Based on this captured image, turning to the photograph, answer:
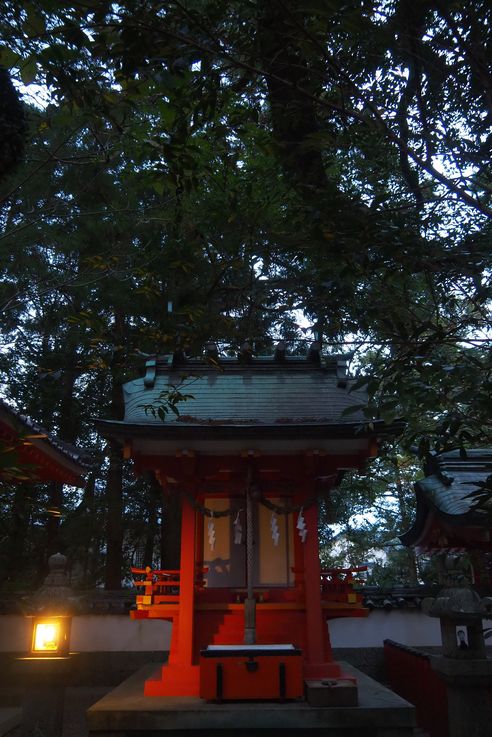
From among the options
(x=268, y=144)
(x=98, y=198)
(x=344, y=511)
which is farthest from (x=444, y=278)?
(x=344, y=511)

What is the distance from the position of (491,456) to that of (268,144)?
8.39 m

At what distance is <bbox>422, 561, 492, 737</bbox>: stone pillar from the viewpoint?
4.45 m

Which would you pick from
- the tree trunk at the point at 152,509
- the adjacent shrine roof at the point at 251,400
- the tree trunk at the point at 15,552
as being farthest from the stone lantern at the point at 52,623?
the tree trunk at the point at 152,509

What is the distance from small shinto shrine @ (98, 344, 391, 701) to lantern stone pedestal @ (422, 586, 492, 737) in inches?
72.2

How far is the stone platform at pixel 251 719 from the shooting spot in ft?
18.7

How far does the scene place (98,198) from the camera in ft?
38.4

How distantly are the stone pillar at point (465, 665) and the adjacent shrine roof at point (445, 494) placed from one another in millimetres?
3649

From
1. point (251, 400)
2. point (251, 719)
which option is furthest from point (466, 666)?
point (251, 400)

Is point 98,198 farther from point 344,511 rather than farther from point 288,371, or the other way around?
point 344,511

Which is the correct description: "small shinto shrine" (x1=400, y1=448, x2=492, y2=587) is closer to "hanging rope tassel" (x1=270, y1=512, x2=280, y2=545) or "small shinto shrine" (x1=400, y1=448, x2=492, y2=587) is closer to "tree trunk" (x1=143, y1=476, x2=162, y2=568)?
"hanging rope tassel" (x1=270, y1=512, x2=280, y2=545)

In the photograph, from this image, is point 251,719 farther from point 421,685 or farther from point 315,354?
point 315,354

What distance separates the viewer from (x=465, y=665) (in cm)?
451

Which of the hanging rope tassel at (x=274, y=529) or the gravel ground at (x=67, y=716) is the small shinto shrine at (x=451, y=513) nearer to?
the hanging rope tassel at (x=274, y=529)

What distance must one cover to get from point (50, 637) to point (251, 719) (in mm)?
2296
